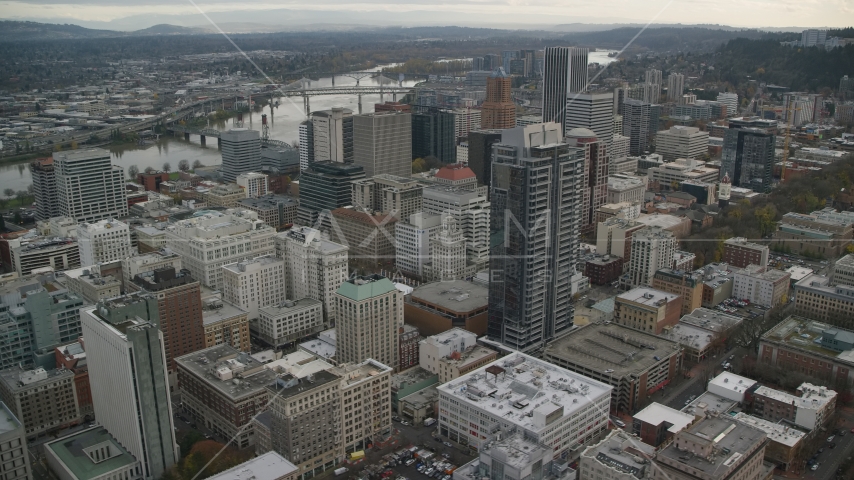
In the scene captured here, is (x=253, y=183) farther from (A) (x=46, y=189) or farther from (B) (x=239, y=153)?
(A) (x=46, y=189)

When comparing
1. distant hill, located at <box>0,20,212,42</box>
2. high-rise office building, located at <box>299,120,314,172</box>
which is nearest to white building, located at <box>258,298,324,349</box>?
distant hill, located at <box>0,20,212,42</box>

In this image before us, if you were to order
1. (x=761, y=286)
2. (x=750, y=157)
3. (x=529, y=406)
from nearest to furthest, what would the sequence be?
1. (x=529, y=406)
2. (x=761, y=286)
3. (x=750, y=157)

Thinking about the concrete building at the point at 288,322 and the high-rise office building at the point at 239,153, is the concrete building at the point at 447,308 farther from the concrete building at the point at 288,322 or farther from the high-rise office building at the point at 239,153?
the high-rise office building at the point at 239,153

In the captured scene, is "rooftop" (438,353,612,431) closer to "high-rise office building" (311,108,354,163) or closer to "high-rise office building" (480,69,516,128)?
"high-rise office building" (311,108,354,163)

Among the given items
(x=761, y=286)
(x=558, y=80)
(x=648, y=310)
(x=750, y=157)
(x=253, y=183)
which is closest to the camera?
(x=648, y=310)

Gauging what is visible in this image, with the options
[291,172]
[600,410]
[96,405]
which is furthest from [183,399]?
[291,172]

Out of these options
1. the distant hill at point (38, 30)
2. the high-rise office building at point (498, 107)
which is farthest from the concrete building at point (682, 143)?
the distant hill at point (38, 30)

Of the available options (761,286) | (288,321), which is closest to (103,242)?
(288,321)
